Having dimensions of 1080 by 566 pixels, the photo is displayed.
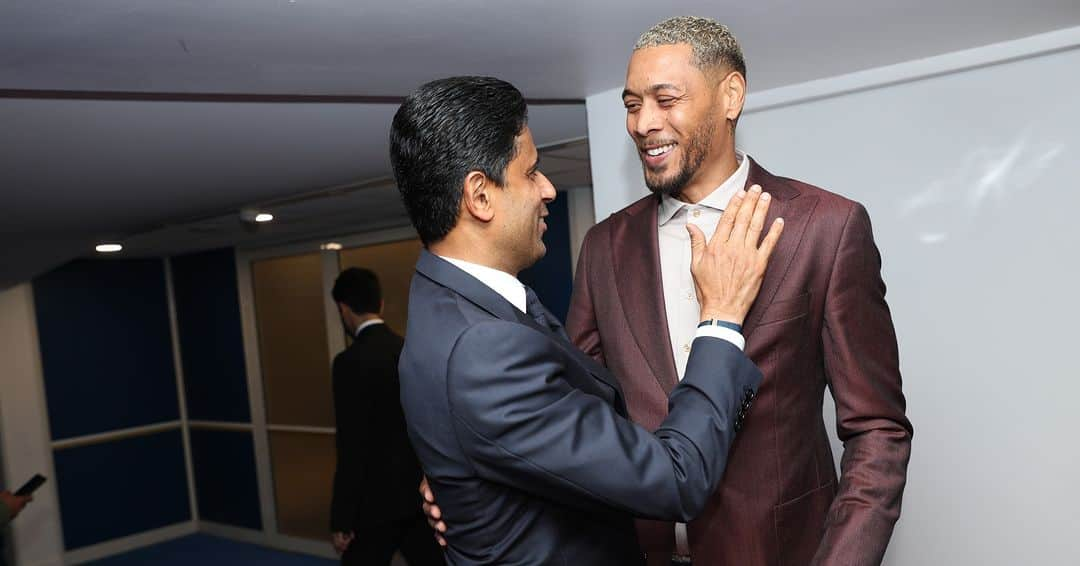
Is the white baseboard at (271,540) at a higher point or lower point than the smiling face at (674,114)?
lower

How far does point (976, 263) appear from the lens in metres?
1.99

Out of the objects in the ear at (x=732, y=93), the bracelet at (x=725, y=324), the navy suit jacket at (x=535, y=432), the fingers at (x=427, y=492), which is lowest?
the fingers at (x=427, y=492)

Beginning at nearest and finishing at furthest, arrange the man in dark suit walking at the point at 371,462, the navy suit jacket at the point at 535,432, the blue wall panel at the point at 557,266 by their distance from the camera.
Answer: the navy suit jacket at the point at 535,432 → the man in dark suit walking at the point at 371,462 → the blue wall panel at the point at 557,266

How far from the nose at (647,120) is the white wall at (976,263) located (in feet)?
2.95

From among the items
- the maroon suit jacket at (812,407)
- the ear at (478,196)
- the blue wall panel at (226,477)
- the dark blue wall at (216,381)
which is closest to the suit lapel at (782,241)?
the maroon suit jacket at (812,407)

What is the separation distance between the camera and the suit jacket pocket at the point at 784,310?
1358 millimetres

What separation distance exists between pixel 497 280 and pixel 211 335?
21.6ft

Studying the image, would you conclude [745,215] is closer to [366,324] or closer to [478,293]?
[478,293]

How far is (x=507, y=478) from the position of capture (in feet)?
3.89

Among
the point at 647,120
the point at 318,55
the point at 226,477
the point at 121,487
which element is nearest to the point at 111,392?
the point at 121,487

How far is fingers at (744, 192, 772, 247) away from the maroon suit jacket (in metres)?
0.10

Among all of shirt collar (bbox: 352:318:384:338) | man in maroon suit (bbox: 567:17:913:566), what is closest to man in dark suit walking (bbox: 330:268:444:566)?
shirt collar (bbox: 352:318:384:338)

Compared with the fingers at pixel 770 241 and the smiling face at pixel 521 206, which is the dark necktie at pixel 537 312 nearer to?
the smiling face at pixel 521 206

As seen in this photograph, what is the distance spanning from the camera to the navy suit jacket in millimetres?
1130
